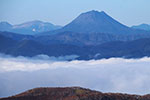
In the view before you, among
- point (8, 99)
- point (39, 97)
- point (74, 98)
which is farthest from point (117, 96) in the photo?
point (8, 99)

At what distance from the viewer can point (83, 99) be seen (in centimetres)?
10169

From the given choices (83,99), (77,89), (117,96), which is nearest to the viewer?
(83,99)

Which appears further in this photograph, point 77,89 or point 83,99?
point 77,89

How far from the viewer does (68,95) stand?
111 m

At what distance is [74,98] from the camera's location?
337ft

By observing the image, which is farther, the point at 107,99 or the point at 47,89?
the point at 47,89

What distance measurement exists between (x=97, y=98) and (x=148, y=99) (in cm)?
1581

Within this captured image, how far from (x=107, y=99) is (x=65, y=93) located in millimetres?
12932

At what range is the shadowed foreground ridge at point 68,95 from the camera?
104 m

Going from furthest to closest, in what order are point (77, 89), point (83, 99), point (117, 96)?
point (77, 89), point (117, 96), point (83, 99)

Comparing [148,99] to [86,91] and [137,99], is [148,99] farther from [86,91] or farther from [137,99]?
[86,91]

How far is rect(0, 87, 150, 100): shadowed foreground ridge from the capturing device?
104250 mm

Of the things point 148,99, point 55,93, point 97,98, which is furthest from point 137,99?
point 55,93

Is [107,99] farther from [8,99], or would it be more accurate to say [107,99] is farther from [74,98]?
[8,99]
